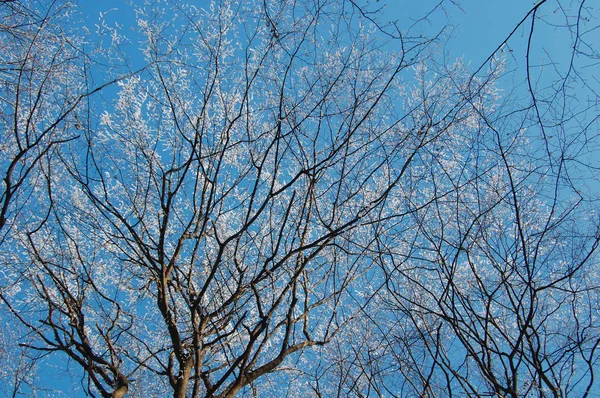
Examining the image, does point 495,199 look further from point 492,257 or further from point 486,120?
point 486,120

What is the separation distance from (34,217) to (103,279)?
75 cm

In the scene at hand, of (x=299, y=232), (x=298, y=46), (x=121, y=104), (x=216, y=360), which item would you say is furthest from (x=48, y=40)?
(x=216, y=360)

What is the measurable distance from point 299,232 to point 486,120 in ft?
4.59

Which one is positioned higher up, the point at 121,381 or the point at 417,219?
the point at 417,219

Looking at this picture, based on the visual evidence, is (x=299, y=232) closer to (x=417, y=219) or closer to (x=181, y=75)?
(x=417, y=219)

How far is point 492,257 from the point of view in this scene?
10.9 ft

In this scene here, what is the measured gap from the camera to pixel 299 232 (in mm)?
3264

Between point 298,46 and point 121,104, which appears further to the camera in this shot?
point 121,104

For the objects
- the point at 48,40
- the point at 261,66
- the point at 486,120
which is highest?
the point at 48,40

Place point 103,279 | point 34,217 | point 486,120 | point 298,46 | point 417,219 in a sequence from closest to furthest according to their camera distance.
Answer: point 298,46 < point 486,120 < point 417,219 < point 34,217 < point 103,279

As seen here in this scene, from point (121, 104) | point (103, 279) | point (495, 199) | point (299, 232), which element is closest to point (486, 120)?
point (495, 199)

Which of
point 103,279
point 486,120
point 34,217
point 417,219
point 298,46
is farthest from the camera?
point 103,279

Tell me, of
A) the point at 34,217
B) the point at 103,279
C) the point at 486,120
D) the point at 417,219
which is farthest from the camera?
the point at 103,279

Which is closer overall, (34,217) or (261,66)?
(261,66)
